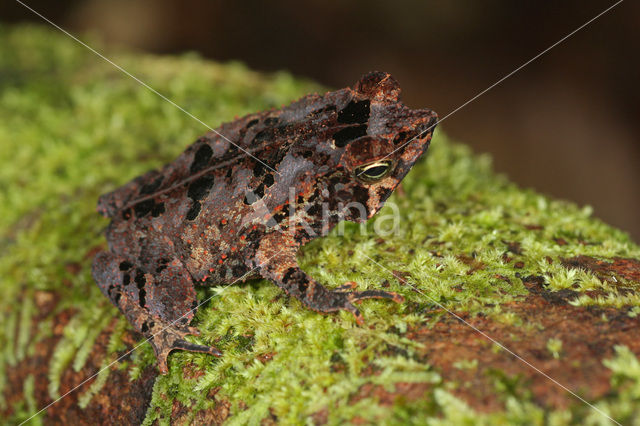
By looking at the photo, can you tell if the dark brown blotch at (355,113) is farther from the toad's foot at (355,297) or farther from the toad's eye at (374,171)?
the toad's foot at (355,297)

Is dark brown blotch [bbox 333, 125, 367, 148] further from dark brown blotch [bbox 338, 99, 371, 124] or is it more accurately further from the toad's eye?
the toad's eye

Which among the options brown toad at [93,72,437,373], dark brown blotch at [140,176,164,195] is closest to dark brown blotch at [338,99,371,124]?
brown toad at [93,72,437,373]

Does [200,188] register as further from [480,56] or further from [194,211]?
[480,56]

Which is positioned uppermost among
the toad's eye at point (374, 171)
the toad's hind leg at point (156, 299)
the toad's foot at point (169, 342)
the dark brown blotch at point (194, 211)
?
the toad's eye at point (374, 171)

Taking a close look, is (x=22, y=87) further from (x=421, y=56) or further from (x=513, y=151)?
(x=513, y=151)

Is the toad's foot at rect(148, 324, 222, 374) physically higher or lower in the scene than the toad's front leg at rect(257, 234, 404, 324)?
lower

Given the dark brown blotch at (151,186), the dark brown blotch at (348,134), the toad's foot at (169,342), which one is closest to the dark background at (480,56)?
the dark brown blotch at (348,134)

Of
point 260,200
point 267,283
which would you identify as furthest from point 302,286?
point 260,200
